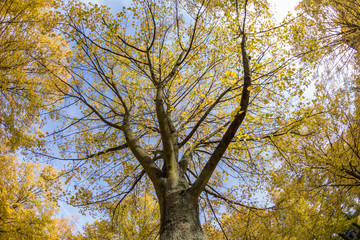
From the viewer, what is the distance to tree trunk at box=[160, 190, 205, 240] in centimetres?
208

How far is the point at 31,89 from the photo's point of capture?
5027 millimetres

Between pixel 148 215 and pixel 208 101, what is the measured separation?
22.6 feet

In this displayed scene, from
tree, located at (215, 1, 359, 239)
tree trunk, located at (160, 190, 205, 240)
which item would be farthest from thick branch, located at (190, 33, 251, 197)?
tree, located at (215, 1, 359, 239)

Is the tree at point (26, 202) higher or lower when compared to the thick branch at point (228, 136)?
higher

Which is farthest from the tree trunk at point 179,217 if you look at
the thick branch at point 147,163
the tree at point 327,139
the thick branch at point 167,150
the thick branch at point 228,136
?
the tree at point 327,139

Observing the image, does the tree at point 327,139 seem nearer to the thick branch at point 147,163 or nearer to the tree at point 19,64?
the thick branch at point 147,163

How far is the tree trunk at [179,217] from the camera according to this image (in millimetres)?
2084

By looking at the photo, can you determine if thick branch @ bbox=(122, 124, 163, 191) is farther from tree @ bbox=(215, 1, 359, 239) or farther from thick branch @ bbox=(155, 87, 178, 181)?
tree @ bbox=(215, 1, 359, 239)

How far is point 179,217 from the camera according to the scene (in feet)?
7.34

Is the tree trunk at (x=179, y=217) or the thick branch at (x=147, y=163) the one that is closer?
the tree trunk at (x=179, y=217)

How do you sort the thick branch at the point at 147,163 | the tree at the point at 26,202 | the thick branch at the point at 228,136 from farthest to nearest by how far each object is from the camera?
the tree at the point at 26,202 → the thick branch at the point at 147,163 → the thick branch at the point at 228,136

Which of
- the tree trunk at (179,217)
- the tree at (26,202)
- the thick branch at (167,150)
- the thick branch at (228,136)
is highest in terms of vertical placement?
the tree at (26,202)

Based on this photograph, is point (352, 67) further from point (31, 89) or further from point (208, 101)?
point (31, 89)

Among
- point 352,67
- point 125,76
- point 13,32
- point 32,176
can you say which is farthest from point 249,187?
point 32,176
